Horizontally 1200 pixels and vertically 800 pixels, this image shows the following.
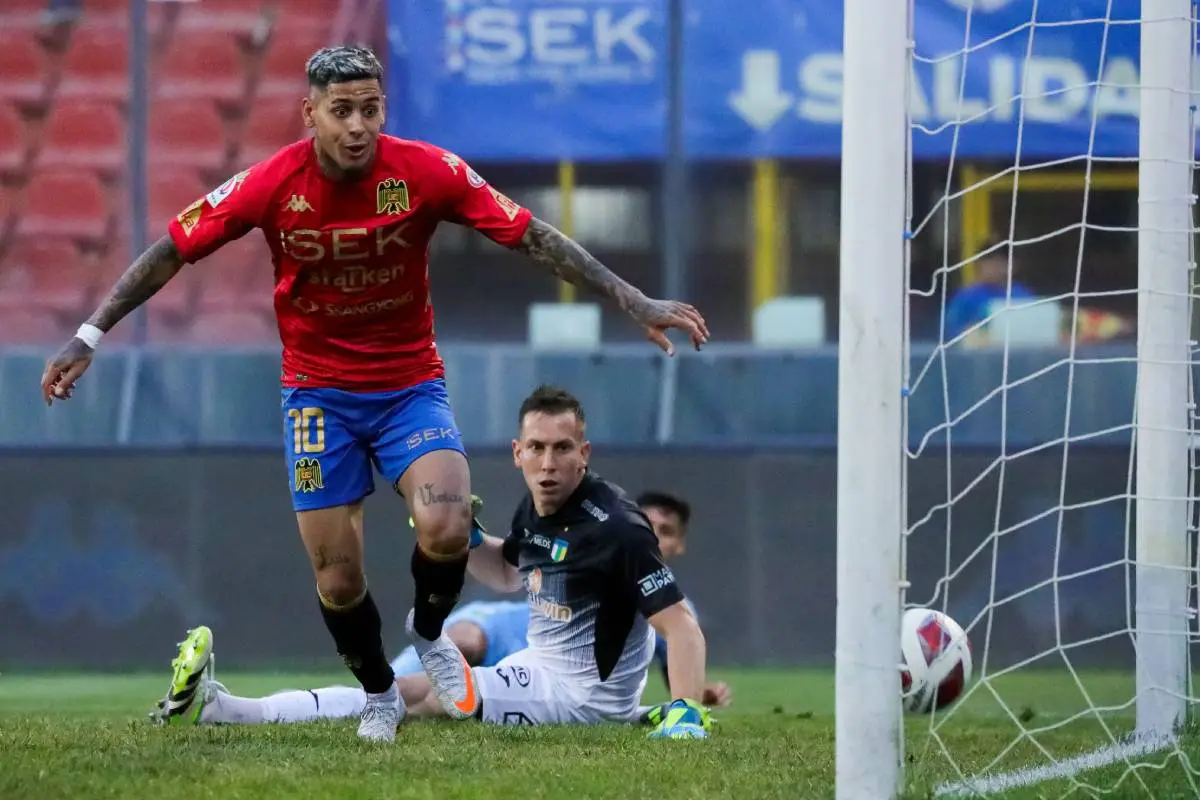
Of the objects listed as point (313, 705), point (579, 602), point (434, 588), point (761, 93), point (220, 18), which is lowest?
point (313, 705)

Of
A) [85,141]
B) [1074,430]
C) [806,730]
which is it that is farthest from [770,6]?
[806,730]

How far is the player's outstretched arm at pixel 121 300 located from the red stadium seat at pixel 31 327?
220 inches

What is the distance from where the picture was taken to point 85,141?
1055 centimetres

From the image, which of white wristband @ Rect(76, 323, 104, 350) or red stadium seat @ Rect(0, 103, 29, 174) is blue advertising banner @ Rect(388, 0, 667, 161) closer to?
red stadium seat @ Rect(0, 103, 29, 174)

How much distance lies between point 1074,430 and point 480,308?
3439mm

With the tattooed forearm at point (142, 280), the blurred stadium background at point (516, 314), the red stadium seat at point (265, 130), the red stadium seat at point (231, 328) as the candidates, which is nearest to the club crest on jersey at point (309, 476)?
the tattooed forearm at point (142, 280)

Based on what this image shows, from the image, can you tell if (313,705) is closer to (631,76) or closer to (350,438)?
(350,438)

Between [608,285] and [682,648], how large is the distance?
158 cm

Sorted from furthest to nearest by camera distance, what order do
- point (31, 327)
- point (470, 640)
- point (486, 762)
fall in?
1. point (31, 327)
2. point (470, 640)
3. point (486, 762)

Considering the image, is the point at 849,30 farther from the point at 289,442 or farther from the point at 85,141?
the point at 85,141

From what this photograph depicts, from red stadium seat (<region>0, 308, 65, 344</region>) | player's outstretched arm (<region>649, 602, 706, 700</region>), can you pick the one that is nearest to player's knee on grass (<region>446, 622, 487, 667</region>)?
player's outstretched arm (<region>649, 602, 706, 700</region>)

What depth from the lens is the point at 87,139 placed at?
1055cm

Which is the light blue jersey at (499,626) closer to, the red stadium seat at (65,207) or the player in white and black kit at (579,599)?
the player in white and black kit at (579,599)

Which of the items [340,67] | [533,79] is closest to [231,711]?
[340,67]
